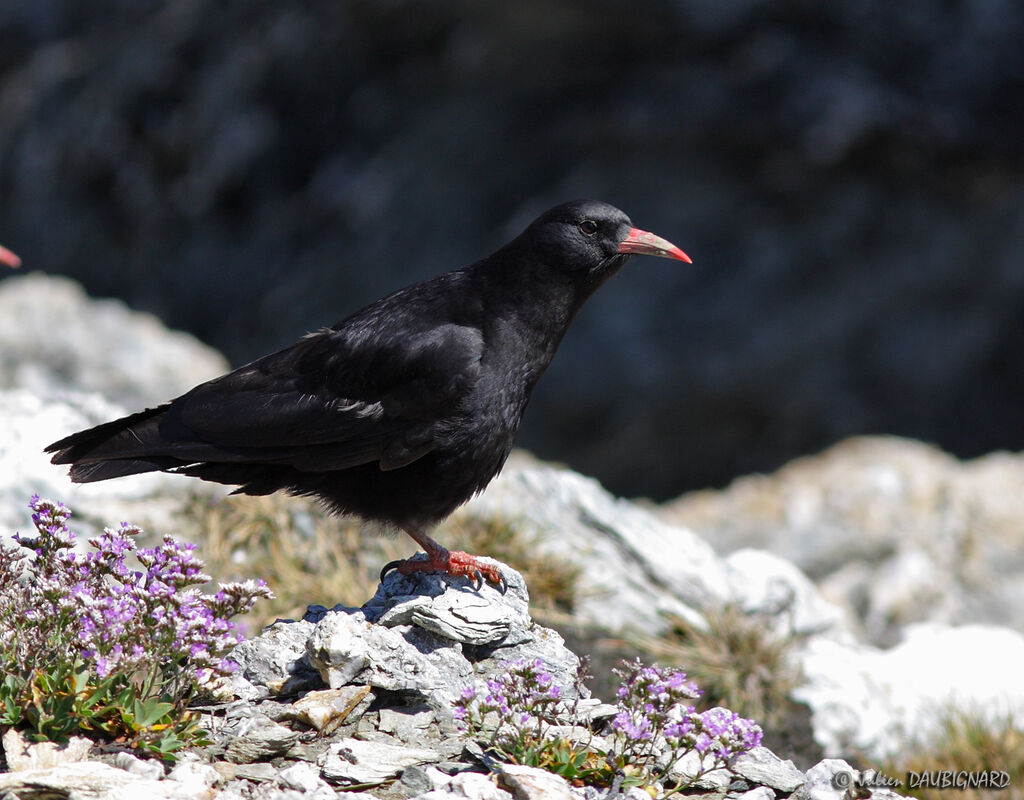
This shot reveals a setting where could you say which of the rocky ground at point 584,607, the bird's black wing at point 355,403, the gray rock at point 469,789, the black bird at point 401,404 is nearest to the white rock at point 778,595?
the rocky ground at point 584,607

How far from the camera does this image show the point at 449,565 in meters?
4.78

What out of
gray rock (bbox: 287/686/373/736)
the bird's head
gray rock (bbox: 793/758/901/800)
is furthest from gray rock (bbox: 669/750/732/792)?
the bird's head

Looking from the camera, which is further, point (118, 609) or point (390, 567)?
point (390, 567)

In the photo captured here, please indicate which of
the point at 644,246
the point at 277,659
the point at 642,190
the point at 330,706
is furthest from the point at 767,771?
the point at 642,190

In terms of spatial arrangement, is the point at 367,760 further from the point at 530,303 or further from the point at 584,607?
the point at 584,607

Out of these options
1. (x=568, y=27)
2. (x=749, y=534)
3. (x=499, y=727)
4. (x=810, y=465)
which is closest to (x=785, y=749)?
(x=499, y=727)

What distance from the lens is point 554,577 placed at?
6.52 metres

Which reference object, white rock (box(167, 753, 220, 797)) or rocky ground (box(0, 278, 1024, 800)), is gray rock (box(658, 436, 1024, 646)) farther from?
white rock (box(167, 753, 220, 797))

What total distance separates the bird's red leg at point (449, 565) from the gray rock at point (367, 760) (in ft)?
3.51

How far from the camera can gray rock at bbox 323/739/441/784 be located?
3.53 metres

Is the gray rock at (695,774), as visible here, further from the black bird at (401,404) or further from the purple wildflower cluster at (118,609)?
the purple wildflower cluster at (118,609)

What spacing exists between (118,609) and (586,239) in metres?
2.62

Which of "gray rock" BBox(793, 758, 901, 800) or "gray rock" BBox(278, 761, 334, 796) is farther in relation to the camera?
"gray rock" BBox(793, 758, 901, 800)

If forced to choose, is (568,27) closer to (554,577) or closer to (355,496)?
(554,577)
